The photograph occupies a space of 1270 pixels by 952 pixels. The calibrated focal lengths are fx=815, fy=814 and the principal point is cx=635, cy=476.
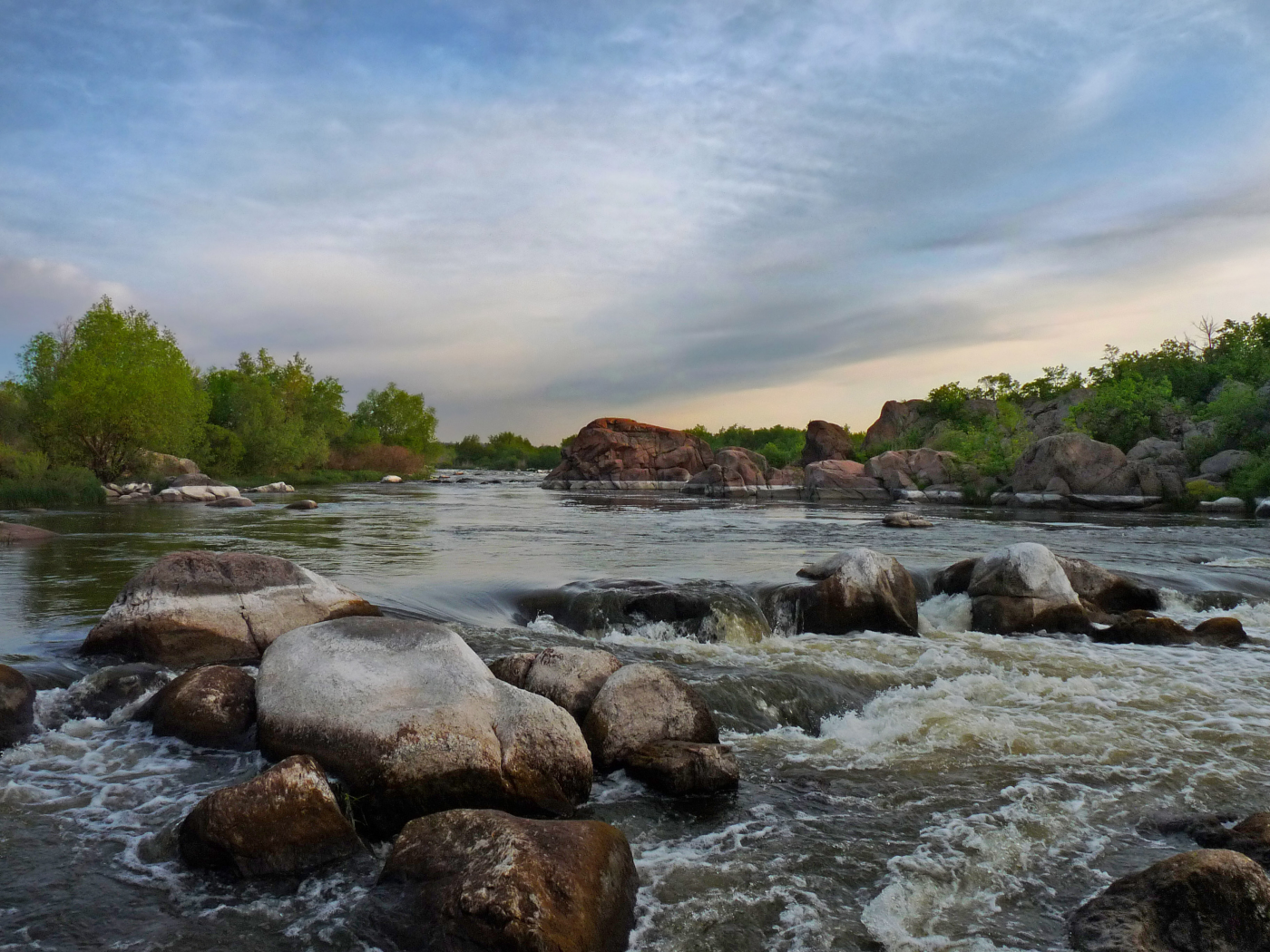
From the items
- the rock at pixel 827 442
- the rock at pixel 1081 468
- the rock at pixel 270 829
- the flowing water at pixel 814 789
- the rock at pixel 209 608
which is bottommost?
the flowing water at pixel 814 789

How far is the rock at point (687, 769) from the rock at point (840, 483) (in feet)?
155

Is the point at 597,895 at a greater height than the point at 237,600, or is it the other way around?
the point at 237,600

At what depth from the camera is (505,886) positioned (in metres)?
4.14

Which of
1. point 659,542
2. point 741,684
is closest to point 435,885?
point 741,684

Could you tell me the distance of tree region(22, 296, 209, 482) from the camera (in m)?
42.4

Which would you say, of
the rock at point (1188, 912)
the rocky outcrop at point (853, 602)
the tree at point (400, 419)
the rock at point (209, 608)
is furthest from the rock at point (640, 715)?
the tree at point (400, 419)

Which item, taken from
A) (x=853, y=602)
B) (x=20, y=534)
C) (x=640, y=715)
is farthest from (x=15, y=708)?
(x=20, y=534)

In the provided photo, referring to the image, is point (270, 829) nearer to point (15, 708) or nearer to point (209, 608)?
point (15, 708)

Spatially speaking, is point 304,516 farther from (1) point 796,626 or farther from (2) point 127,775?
(2) point 127,775

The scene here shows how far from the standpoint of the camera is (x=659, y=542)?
22.3 m

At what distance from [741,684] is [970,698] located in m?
2.49

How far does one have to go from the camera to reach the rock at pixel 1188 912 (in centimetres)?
409

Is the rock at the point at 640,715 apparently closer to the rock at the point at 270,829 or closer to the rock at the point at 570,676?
the rock at the point at 570,676

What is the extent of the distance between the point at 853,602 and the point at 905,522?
1752cm
